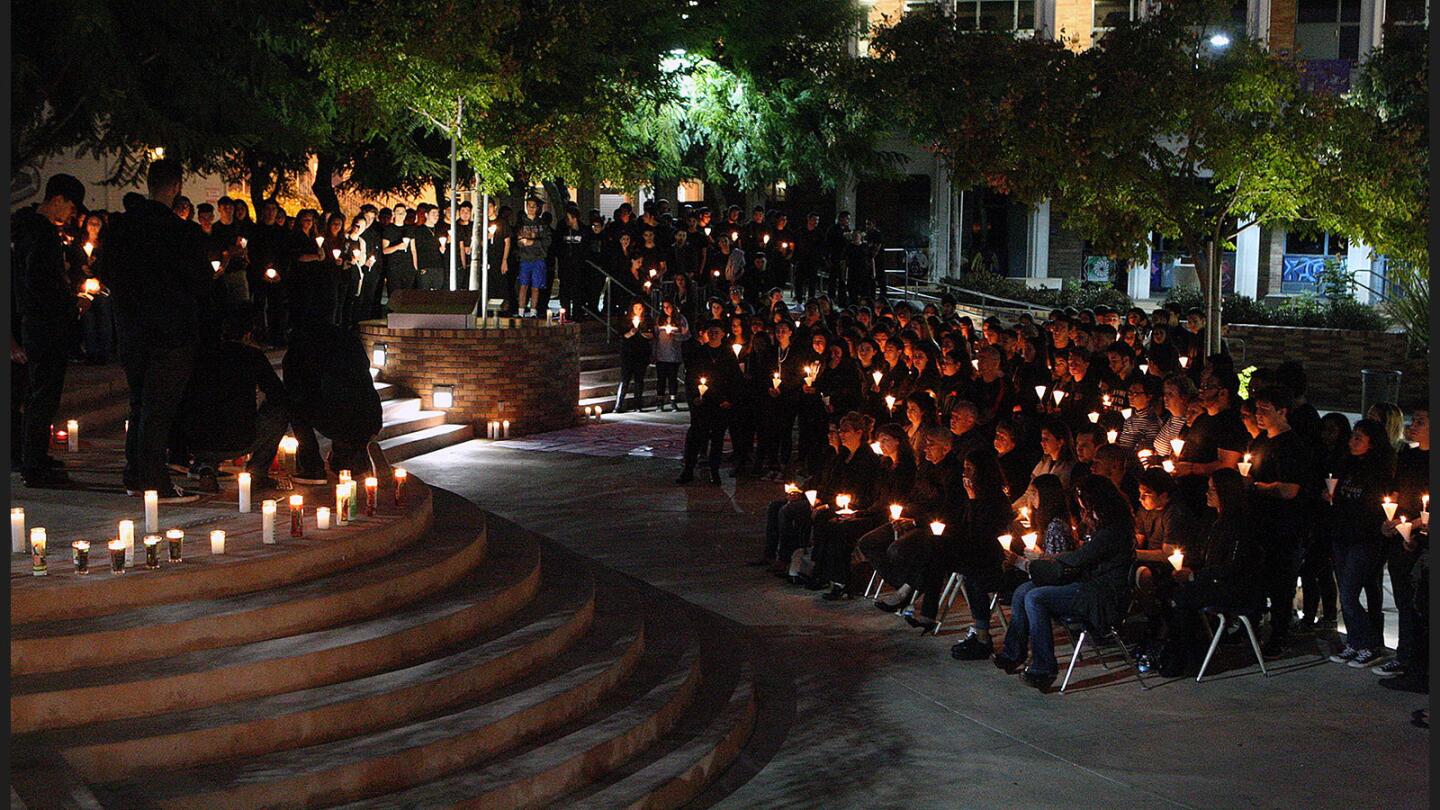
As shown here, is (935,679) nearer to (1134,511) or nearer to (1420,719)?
(1134,511)

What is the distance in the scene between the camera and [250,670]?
26.0ft

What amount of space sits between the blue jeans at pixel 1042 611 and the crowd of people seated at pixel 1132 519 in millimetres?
12

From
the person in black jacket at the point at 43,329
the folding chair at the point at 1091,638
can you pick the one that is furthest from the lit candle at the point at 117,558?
the folding chair at the point at 1091,638

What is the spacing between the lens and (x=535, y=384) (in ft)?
68.1

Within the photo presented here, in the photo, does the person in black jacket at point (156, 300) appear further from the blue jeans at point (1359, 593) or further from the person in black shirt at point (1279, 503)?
the blue jeans at point (1359, 593)

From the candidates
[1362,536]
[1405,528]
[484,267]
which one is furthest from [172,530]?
[484,267]

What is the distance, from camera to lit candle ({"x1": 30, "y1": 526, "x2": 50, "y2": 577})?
8.34 meters

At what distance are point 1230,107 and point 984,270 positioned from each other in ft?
62.4

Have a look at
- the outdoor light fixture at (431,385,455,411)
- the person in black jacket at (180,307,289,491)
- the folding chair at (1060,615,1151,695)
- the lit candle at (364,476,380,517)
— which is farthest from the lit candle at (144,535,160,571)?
the outdoor light fixture at (431,385,455,411)

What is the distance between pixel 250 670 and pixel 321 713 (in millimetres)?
426

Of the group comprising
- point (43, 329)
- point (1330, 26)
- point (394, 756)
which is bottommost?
point (394, 756)

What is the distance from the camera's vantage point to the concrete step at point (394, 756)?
23.3 feet

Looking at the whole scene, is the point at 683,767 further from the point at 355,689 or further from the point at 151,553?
the point at 151,553

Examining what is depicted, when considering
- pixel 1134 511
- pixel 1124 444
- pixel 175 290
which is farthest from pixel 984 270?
pixel 175 290
